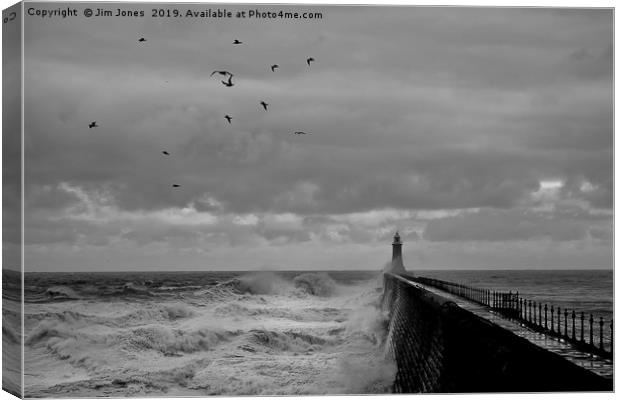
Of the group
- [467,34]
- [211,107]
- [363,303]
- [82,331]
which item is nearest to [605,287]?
[467,34]

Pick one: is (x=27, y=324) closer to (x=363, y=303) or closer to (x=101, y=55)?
(x=101, y=55)

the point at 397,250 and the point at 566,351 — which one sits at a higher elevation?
the point at 397,250

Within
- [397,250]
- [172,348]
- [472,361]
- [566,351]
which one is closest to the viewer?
[566,351]

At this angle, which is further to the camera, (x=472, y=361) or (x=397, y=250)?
(x=397, y=250)

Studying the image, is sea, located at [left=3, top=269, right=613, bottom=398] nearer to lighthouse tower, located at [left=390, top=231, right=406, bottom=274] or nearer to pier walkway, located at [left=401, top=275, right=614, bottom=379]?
pier walkway, located at [left=401, top=275, right=614, bottom=379]

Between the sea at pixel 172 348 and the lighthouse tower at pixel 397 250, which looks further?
the lighthouse tower at pixel 397 250

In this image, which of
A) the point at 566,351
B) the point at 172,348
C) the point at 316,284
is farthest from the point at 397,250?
the point at 316,284

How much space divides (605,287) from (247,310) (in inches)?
273

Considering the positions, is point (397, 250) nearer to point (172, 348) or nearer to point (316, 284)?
point (172, 348)

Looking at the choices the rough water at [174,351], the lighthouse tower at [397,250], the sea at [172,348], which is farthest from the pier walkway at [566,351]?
the rough water at [174,351]

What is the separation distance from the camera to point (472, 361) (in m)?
15.1

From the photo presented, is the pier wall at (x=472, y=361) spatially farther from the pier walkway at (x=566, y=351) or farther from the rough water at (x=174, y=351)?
the rough water at (x=174, y=351)

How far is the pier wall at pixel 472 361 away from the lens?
43.1ft

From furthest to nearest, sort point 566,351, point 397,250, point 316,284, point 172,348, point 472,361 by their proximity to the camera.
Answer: point 316,284, point 397,250, point 172,348, point 472,361, point 566,351
